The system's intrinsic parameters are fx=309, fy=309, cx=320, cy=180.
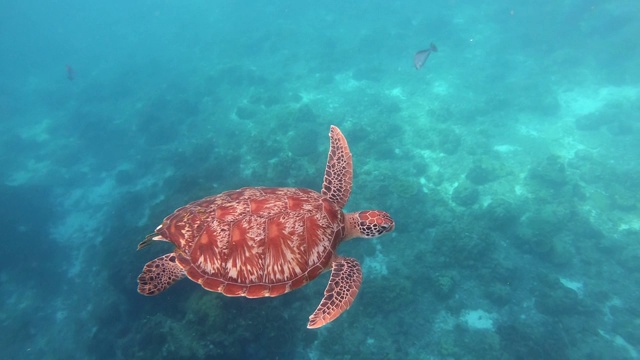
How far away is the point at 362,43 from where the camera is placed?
78.3 feet

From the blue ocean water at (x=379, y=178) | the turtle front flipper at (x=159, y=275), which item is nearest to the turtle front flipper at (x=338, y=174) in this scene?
the turtle front flipper at (x=159, y=275)

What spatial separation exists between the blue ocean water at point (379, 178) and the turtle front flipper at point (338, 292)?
341 cm

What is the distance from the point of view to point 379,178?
12094 mm

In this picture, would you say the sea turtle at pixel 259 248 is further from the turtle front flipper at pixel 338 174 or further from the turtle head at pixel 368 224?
the turtle front flipper at pixel 338 174

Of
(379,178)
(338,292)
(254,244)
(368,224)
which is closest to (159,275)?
(254,244)

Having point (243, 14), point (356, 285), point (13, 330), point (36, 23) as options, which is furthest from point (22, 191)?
point (36, 23)

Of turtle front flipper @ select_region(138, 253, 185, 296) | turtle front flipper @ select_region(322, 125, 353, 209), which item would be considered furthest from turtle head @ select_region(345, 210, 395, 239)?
turtle front flipper @ select_region(138, 253, 185, 296)

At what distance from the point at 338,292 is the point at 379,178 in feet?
25.0

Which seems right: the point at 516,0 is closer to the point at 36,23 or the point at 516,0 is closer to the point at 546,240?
the point at 546,240

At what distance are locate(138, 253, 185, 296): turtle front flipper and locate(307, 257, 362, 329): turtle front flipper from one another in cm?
253

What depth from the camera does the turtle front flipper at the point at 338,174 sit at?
6348 mm

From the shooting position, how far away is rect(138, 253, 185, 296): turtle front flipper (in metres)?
5.30

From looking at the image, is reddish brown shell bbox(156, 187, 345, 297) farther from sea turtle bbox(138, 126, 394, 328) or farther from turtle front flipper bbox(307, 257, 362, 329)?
turtle front flipper bbox(307, 257, 362, 329)

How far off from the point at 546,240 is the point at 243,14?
35221mm
